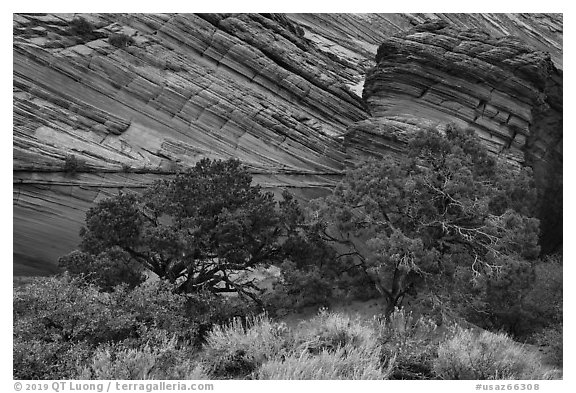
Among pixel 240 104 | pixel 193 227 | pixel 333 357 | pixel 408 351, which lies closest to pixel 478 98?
pixel 240 104

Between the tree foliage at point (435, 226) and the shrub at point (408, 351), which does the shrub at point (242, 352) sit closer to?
the shrub at point (408, 351)

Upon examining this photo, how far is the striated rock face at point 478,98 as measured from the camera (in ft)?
70.7

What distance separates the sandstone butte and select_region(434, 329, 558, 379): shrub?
11.4 metres

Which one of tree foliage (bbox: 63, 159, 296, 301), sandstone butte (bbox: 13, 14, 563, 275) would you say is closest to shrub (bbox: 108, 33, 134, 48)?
sandstone butte (bbox: 13, 14, 563, 275)

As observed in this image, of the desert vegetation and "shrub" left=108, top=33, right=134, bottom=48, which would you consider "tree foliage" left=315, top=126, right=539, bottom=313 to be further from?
"shrub" left=108, top=33, right=134, bottom=48

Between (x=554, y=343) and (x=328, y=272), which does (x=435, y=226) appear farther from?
(x=554, y=343)

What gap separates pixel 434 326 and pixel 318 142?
11345 millimetres

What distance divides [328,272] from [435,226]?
3.28 meters

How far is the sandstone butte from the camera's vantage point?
20422mm

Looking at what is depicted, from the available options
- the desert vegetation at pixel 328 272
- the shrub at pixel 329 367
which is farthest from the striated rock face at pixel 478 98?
the shrub at pixel 329 367

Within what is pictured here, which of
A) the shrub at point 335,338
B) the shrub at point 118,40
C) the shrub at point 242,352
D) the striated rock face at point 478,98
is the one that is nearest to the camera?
the shrub at point 242,352

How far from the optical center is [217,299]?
14.7 m

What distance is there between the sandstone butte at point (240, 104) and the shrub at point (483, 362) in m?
11.4

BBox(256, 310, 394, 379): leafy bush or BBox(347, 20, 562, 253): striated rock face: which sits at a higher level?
BBox(347, 20, 562, 253): striated rock face
